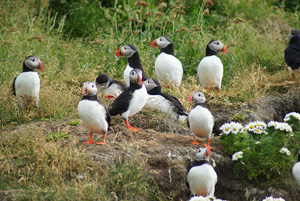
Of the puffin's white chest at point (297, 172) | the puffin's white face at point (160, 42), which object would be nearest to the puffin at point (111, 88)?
the puffin's white face at point (160, 42)

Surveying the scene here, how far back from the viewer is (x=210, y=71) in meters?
7.12

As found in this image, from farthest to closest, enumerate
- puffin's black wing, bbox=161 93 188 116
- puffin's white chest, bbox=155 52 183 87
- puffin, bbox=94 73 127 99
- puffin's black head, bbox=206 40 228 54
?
puffin's white chest, bbox=155 52 183 87
puffin's black head, bbox=206 40 228 54
puffin, bbox=94 73 127 99
puffin's black wing, bbox=161 93 188 116

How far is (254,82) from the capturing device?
738 centimetres

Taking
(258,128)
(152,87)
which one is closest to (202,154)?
(258,128)

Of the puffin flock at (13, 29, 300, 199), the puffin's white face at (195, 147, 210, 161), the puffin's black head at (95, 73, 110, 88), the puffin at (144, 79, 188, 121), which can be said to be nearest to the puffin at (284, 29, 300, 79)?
the puffin flock at (13, 29, 300, 199)

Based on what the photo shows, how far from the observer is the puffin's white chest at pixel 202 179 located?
14.8 ft

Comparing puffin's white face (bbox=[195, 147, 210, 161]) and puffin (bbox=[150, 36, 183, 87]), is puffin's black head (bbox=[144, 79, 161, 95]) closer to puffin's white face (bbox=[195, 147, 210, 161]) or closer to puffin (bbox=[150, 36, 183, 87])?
puffin (bbox=[150, 36, 183, 87])

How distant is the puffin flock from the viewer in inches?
182

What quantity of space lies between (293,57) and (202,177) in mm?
3682

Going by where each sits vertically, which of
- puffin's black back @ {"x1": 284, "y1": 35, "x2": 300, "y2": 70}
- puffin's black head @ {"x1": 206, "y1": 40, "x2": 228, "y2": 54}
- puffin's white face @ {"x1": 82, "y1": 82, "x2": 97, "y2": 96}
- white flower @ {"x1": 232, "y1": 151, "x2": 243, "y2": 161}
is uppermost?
puffin's white face @ {"x1": 82, "y1": 82, "x2": 97, "y2": 96}

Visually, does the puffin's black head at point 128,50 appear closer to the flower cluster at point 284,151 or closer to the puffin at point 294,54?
the puffin at point 294,54

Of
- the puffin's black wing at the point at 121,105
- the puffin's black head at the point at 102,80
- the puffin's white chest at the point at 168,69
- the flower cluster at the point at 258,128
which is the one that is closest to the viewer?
the flower cluster at the point at 258,128

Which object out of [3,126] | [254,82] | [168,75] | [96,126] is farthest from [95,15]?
[96,126]

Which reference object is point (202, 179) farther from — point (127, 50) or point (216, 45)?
point (216, 45)
